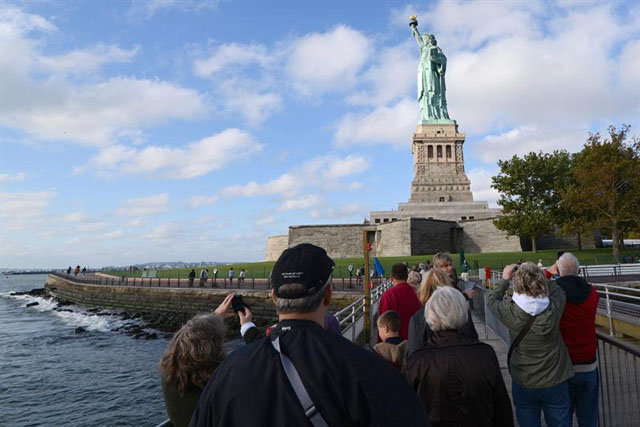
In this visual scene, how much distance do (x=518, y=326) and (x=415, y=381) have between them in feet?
4.91

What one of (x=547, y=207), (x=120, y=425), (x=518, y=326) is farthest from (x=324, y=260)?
(x=547, y=207)

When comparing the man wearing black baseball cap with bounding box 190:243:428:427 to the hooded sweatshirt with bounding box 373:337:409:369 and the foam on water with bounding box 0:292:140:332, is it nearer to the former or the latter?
the hooded sweatshirt with bounding box 373:337:409:369

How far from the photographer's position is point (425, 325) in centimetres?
370

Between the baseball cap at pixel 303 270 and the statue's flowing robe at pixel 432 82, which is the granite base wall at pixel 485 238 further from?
the baseball cap at pixel 303 270

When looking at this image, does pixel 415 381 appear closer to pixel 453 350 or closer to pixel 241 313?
pixel 453 350

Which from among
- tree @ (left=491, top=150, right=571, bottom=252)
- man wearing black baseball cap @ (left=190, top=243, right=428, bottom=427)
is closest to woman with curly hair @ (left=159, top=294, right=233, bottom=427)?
man wearing black baseball cap @ (left=190, top=243, right=428, bottom=427)

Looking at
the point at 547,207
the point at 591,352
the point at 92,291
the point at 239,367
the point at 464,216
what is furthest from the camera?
the point at 464,216

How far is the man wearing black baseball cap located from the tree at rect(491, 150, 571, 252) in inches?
1859

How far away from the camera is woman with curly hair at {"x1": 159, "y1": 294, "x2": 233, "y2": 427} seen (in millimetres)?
2688

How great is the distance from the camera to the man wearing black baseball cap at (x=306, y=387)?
1.49 m

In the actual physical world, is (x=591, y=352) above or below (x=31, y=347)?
above

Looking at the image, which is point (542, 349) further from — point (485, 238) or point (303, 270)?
point (485, 238)

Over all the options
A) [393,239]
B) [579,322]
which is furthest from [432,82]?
[579,322]

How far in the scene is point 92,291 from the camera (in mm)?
42250
